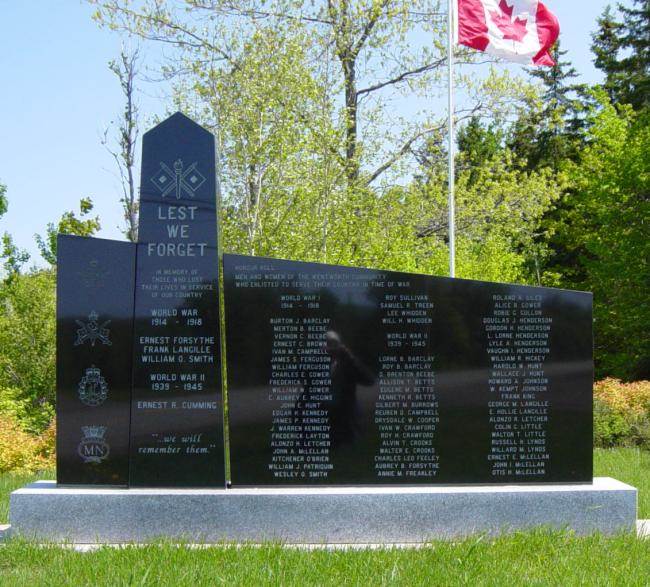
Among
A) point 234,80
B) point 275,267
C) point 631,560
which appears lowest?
point 631,560

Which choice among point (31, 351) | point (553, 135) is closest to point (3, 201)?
point (31, 351)


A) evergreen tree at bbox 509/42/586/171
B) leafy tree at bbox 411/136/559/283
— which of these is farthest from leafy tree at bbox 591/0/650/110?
leafy tree at bbox 411/136/559/283

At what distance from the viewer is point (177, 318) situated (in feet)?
22.9

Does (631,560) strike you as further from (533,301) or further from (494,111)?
(494,111)

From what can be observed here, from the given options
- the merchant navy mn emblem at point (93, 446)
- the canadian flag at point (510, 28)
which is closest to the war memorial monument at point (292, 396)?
the merchant navy mn emblem at point (93, 446)

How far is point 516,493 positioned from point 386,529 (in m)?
1.14

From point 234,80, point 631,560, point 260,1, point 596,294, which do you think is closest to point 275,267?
point 631,560

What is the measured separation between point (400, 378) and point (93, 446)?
2.68 meters

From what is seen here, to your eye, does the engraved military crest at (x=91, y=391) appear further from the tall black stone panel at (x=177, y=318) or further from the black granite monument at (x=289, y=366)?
the tall black stone panel at (x=177, y=318)

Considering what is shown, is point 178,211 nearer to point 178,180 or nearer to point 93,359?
point 178,180

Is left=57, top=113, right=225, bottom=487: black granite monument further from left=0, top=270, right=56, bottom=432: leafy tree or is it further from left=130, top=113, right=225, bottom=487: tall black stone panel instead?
left=0, top=270, right=56, bottom=432: leafy tree

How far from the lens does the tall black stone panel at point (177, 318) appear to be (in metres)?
6.92

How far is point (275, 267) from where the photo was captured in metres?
7.16

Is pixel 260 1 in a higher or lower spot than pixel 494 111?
higher
